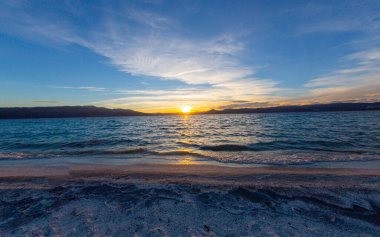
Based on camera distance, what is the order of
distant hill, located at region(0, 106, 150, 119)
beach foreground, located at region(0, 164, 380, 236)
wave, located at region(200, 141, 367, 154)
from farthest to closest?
1. distant hill, located at region(0, 106, 150, 119)
2. wave, located at region(200, 141, 367, 154)
3. beach foreground, located at region(0, 164, 380, 236)

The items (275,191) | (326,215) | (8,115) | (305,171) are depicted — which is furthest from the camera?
(8,115)

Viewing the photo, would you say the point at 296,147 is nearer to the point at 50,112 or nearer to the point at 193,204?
the point at 193,204

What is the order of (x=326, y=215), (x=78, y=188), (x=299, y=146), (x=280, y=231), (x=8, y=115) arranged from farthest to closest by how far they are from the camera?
(x=8, y=115) < (x=299, y=146) < (x=78, y=188) < (x=326, y=215) < (x=280, y=231)

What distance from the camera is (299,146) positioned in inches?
588

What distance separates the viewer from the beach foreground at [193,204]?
4016mm

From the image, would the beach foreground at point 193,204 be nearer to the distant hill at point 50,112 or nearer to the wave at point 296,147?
the wave at point 296,147

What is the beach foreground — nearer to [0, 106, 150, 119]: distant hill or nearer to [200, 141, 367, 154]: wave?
[200, 141, 367, 154]: wave

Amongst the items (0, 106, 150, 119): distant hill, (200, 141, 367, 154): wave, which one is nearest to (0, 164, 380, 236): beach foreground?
(200, 141, 367, 154): wave

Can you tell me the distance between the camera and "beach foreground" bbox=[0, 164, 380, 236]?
4.02 m

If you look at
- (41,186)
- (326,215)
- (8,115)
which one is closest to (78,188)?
(41,186)

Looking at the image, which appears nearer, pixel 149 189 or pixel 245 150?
pixel 149 189

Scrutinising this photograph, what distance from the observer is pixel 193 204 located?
16.9 feet

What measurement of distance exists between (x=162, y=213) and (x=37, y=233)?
8.10ft

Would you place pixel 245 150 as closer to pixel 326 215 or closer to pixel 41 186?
pixel 326 215
